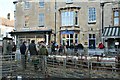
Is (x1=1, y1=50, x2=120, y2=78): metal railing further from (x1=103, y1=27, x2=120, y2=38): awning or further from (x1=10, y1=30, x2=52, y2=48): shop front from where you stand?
(x1=10, y1=30, x2=52, y2=48): shop front

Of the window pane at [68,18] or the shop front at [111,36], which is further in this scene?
the window pane at [68,18]

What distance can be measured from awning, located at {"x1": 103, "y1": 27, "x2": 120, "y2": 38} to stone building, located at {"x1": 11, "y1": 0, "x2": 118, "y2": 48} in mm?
895

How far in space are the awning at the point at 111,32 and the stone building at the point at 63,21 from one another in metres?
0.89

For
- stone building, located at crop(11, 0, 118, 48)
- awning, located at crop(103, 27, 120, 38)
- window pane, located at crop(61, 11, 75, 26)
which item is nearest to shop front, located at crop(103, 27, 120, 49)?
awning, located at crop(103, 27, 120, 38)

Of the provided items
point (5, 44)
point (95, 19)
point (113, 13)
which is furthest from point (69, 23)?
point (5, 44)

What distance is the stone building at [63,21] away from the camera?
4516 cm

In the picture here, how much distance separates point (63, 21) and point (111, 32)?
8438 mm

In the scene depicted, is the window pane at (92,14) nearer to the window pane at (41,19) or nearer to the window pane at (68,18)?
the window pane at (68,18)

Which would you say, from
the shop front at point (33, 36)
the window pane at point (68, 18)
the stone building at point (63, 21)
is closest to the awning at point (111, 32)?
the stone building at point (63, 21)

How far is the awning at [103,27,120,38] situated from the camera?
41.0m

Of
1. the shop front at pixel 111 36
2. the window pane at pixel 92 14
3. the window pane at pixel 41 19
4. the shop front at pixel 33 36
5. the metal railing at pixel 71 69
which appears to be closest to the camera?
the metal railing at pixel 71 69

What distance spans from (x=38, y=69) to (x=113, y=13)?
2826cm

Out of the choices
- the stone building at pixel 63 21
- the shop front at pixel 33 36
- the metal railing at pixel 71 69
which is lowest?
the metal railing at pixel 71 69

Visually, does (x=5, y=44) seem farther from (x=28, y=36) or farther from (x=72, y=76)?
(x=28, y=36)
